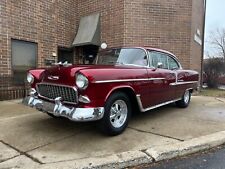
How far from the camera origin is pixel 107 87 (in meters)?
4.61

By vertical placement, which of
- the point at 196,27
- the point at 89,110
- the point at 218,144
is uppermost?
the point at 196,27

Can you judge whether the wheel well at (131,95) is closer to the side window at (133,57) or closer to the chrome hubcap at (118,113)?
the chrome hubcap at (118,113)

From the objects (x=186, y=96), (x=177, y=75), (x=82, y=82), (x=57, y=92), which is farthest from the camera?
(x=186, y=96)

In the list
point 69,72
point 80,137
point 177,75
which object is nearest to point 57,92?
point 69,72

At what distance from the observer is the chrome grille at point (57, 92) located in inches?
179

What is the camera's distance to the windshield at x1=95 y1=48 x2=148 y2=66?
5863 millimetres

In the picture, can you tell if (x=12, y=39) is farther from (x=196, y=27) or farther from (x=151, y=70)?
(x=196, y=27)

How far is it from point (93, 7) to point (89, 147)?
841cm

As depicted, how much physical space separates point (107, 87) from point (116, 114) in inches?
24.8

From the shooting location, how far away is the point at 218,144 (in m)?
4.80

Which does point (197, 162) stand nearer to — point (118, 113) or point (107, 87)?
point (118, 113)

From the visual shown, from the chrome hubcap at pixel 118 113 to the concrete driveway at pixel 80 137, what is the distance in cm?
24

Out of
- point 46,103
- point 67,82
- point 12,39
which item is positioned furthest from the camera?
point 12,39

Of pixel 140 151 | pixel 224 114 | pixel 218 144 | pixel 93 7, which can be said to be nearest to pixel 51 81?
pixel 140 151
